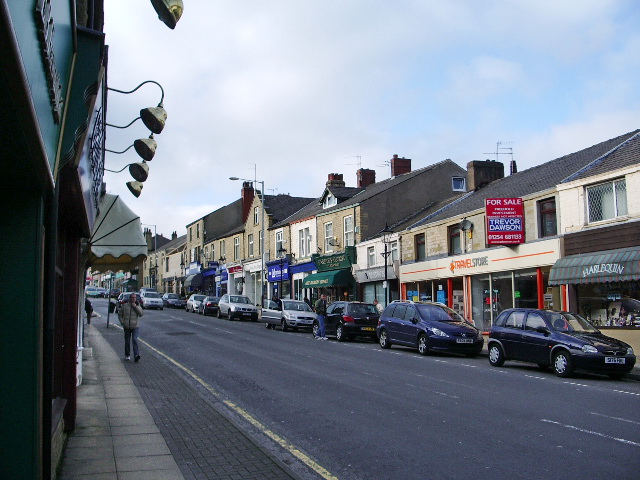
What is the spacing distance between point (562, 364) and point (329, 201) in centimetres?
2982

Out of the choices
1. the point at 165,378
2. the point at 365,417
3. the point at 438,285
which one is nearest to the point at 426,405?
the point at 365,417

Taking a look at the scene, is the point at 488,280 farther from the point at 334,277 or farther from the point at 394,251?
the point at 334,277

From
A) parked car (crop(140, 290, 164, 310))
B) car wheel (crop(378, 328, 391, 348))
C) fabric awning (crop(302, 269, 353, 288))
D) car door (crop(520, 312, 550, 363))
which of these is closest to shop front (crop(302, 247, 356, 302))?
fabric awning (crop(302, 269, 353, 288))

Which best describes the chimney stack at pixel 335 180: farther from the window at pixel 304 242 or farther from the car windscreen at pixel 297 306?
the car windscreen at pixel 297 306

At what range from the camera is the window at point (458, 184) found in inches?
1523

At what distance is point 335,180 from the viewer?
45562 millimetres

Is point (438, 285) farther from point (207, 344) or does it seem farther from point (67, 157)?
point (67, 157)

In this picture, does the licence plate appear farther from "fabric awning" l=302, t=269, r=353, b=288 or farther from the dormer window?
the dormer window

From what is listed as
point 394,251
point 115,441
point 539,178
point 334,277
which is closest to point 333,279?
point 334,277

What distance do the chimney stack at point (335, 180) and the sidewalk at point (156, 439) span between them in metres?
33.1

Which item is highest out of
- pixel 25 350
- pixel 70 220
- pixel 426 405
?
pixel 70 220

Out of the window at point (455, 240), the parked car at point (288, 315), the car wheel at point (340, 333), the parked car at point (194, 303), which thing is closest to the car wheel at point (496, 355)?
the car wheel at point (340, 333)

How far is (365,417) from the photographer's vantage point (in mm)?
9328

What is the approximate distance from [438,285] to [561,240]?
9.17m
